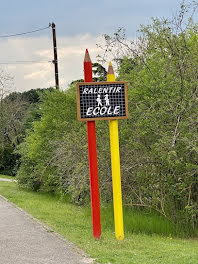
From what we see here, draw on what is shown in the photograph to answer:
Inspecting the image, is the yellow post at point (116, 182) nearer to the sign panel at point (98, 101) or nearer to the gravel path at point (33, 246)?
the sign panel at point (98, 101)

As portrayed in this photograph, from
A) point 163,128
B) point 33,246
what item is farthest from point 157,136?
point 33,246

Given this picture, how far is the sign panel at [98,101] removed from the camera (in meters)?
9.09

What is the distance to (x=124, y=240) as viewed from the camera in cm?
909

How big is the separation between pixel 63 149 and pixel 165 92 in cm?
337

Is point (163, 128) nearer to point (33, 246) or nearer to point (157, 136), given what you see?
point (157, 136)

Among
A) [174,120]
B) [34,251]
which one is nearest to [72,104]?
[174,120]

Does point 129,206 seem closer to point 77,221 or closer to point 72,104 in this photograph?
point 77,221

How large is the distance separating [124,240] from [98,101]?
269 cm

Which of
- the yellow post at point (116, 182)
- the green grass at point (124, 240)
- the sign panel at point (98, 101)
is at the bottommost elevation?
the green grass at point (124, 240)

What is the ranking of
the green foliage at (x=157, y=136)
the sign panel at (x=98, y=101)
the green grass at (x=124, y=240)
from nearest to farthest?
the green grass at (x=124, y=240), the sign panel at (x=98, y=101), the green foliage at (x=157, y=136)

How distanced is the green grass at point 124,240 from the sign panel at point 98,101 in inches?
93.4

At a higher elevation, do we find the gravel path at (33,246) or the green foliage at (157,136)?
the green foliage at (157,136)

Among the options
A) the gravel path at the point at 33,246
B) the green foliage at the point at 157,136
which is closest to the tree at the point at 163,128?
the green foliage at the point at 157,136

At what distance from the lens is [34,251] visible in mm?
8172
